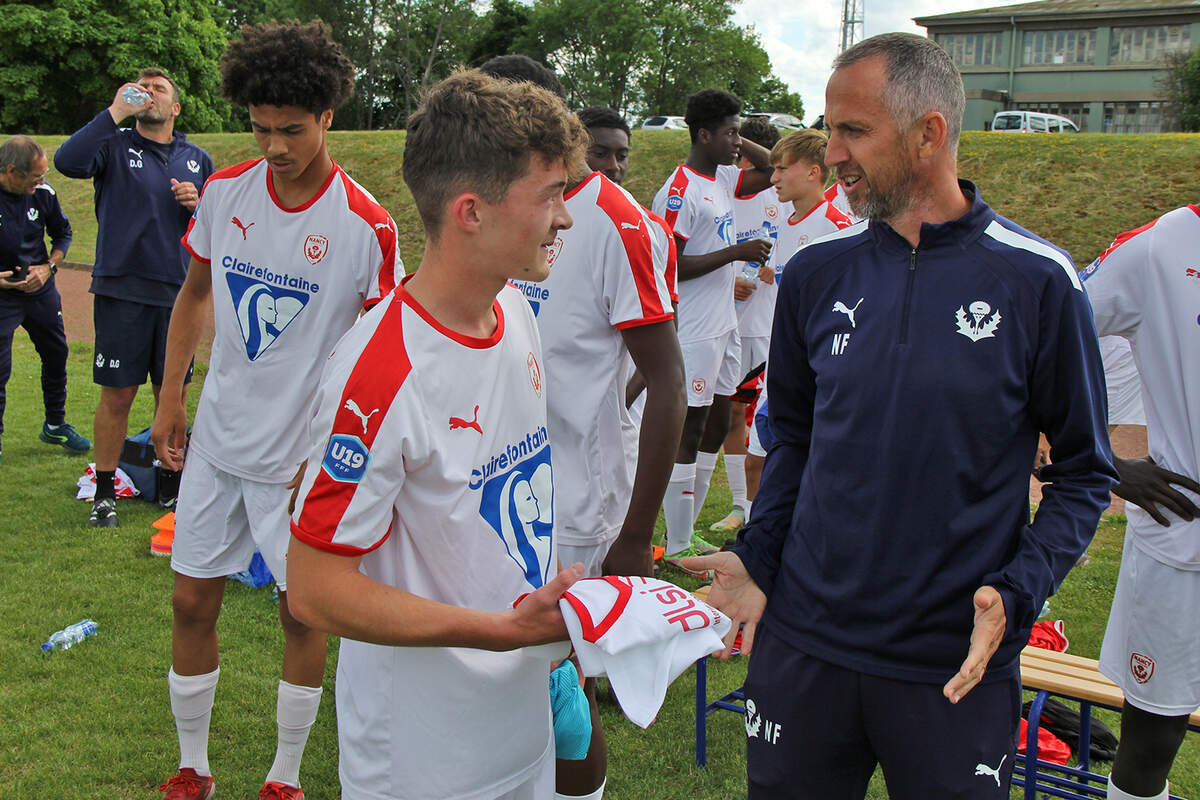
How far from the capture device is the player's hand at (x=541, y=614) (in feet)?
5.94

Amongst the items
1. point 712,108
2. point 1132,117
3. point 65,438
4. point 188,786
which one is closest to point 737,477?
point 712,108

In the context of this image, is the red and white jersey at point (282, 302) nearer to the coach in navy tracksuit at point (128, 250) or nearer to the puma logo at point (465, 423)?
the puma logo at point (465, 423)

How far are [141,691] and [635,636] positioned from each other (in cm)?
356

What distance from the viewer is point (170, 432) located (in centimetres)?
366

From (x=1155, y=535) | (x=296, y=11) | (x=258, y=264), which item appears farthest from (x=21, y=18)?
(x=1155, y=535)

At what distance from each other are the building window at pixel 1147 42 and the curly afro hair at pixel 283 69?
58.2 metres

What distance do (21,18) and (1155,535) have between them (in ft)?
134

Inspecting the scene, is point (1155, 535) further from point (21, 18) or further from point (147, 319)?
point (21, 18)

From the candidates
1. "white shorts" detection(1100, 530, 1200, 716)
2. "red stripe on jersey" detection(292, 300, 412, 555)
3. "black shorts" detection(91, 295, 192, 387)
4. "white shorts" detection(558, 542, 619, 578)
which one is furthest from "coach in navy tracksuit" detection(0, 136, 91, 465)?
"white shorts" detection(1100, 530, 1200, 716)

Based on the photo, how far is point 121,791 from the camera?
370 cm

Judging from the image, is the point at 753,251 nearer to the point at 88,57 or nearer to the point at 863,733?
the point at 863,733

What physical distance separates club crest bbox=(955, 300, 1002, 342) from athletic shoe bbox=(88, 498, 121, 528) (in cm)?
621

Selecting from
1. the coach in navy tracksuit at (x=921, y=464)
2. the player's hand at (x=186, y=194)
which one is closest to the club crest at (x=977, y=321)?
the coach in navy tracksuit at (x=921, y=464)

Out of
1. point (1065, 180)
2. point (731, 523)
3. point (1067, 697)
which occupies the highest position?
point (1065, 180)
